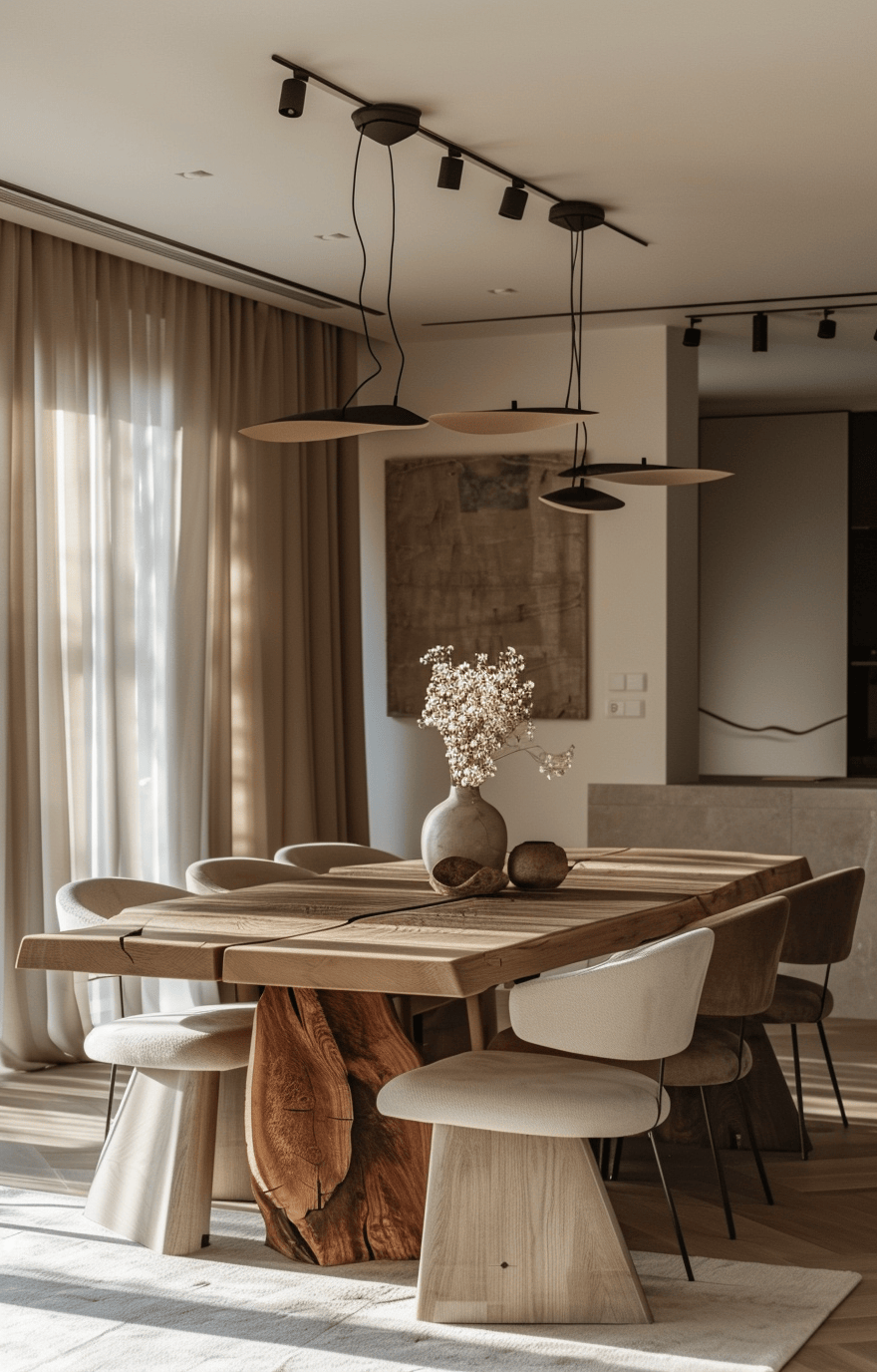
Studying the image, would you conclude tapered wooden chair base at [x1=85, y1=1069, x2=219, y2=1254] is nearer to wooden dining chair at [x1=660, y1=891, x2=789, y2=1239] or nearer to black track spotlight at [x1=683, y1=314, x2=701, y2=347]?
wooden dining chair at [x1=660, y1=891, x2=789, y2=1239]

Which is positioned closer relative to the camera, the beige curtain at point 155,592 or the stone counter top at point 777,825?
the beige curtain at point 155,592

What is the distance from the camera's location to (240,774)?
245 inches

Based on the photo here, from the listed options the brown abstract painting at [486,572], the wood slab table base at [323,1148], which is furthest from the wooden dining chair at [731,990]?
the brown abstract painting at [486,572]

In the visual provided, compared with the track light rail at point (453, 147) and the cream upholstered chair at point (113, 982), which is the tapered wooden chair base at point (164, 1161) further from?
the track light rail at point (453, 147)

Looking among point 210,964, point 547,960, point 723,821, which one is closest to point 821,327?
point 723,821

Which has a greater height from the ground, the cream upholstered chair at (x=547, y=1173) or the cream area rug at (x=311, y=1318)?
the cream upholstered chair at (x=547, y=1173)

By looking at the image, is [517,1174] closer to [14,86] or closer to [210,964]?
[210,964]

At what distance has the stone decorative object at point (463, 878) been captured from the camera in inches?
155

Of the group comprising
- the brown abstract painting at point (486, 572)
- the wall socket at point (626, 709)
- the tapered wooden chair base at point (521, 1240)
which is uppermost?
the brown abstract painting at point (486, 572)

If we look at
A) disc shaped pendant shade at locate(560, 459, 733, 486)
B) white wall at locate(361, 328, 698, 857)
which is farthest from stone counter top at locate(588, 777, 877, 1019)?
disc shaped pendant shade at locate(560, 459, 733, 486)

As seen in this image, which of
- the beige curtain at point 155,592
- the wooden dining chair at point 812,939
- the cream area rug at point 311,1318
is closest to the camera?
the cream area rug at point 311,1318

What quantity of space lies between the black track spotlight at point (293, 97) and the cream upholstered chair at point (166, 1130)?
218 centimetres

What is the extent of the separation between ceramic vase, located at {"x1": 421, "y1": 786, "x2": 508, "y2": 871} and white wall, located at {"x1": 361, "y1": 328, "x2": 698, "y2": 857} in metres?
2.55

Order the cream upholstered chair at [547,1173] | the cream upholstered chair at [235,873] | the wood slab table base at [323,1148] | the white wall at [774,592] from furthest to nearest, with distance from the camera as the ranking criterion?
1. the white wall at [774,592]
2. the cream upholstered chair at [235,873]
3. the wood slab table base at [323,1148]
4. the cream upholstered chair at [547,1173]
